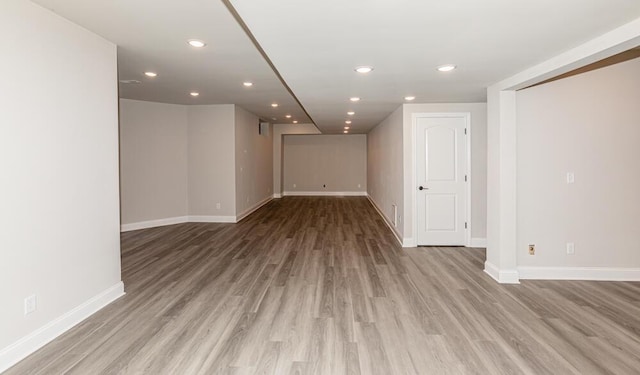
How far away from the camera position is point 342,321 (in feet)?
9.95

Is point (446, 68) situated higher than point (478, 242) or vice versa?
point (446, 68)

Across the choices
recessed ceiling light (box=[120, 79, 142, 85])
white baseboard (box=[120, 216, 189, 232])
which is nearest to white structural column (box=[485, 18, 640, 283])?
recessed ceiling light (box=[120, 79, 142, 85])

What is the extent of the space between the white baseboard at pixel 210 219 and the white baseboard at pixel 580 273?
556 centimetres

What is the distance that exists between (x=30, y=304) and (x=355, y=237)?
4.76m

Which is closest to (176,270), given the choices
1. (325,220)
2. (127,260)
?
(127,260)

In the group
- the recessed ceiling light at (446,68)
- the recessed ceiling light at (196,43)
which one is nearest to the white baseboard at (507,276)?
the recessed ceiling light at (446,68)

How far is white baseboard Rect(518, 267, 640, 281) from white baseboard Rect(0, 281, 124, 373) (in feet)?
14.2

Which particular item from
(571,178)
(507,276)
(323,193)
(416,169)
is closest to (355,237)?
(416,169)

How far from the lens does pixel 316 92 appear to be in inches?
189

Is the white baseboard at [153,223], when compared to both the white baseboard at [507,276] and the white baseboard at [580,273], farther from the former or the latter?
the white baseboard at [580,273]

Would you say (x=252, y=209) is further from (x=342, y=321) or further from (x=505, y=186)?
(x=342, y=321)

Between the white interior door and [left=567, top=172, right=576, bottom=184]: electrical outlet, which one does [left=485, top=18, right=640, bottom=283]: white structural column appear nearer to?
[left=567, top=172, right=576, bottom=184]: electrical outlet

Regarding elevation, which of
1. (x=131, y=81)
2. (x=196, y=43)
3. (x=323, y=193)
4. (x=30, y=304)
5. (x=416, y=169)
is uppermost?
(x=131, y=81)

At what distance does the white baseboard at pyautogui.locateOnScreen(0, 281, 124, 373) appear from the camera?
2.34m
